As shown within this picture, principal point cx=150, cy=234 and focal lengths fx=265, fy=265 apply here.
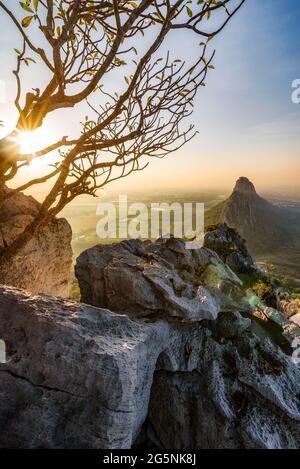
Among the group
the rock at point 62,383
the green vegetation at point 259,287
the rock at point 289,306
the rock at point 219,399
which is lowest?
the rock at point 289,306

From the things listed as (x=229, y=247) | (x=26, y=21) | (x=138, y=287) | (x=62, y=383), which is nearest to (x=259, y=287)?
(x=229, y=247)

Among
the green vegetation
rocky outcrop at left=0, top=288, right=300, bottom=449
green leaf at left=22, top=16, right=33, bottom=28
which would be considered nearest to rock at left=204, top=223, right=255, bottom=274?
the green vegetation

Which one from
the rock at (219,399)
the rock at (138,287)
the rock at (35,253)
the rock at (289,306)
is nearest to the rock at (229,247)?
the rock at (289,306)

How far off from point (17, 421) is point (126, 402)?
2.20 m

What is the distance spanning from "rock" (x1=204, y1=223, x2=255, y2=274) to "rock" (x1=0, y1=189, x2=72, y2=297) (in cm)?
2237

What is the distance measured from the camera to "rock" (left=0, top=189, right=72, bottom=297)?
11195 millimetres

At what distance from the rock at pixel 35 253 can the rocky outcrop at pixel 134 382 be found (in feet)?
14.6

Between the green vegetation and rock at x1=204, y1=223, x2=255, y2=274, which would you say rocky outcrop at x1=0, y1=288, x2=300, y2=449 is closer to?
the green vegetation

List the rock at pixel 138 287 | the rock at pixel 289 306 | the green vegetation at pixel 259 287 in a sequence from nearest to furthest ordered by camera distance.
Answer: the rock at pixel 138 287
the green vegetation at pixel 259 287
the rock at pixel 289 306

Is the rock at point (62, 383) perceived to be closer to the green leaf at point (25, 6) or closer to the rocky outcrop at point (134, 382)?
the rocky outcrop at point (134, 382)

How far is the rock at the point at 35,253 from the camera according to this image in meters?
11.2
